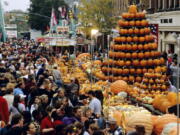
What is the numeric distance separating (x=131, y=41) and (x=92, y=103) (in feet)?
32.2

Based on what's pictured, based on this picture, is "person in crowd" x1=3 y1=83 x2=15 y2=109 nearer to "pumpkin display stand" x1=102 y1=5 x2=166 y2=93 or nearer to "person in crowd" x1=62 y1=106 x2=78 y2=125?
"person in crowd" x1=62 y1=106 x2=78 y2=125

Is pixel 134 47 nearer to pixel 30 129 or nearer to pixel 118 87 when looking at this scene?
pixel 118 87

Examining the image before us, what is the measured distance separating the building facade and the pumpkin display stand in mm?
14422

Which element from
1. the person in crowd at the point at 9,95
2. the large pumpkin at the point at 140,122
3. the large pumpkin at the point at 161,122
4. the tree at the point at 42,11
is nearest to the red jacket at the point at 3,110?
the person in crowd at the point at 9,95

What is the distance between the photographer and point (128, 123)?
11852mm

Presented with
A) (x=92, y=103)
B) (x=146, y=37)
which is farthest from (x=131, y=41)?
(x=92, y=103)

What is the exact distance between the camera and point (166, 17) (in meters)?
41.2

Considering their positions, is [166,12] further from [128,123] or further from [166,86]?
[128,123]

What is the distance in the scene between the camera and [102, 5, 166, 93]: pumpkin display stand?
2117 centimetres

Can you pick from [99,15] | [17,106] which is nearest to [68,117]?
[17,106]

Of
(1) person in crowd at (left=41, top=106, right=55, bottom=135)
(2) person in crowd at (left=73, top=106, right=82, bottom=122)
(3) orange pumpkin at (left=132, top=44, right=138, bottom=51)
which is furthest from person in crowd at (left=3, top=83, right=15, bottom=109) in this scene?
(3) orange pumpkin at (left=132, top=44, right=138, bottom=51)

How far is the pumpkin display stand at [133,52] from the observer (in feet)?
69.5

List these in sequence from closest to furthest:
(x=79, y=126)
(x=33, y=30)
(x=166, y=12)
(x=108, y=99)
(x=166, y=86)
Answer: (x=79, y=126), (x=108, y=99), (x=166, y=86), (x=166, y=12), (x=33, y=30)

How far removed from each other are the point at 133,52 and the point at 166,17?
20.7 meters
